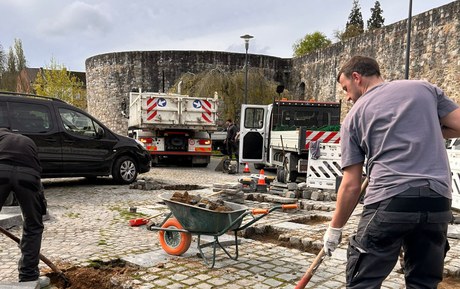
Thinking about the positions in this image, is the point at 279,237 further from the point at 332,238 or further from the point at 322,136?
the point at 322,136

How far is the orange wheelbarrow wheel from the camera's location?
15.0ft

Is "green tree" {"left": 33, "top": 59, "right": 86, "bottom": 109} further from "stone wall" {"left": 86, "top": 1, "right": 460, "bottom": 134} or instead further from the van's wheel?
the van's wheel

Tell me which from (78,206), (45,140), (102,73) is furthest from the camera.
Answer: (102,73)

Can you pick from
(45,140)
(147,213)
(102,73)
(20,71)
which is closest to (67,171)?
(45,140)

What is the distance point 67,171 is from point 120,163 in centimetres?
136

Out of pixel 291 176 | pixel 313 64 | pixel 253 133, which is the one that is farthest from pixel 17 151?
pixel 313 64

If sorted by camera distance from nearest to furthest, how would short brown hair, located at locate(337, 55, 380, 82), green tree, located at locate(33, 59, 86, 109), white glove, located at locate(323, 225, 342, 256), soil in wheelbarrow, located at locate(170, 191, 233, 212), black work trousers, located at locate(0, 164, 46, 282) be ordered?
short brown hair, located at locate(337, 55, 380, 82), white glove, located at locate(323, 225, 342, 256), black work trousers, located at locate(0, 164, 46, 282), soil in wheelbarrow, located at locate(170, 191, 233, 212), green tree, located at locate(33, 59, 86, 109)

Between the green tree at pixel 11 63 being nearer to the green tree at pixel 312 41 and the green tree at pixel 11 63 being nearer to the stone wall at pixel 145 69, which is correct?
the stone wall at pixel 145 69

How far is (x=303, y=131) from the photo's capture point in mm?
10359

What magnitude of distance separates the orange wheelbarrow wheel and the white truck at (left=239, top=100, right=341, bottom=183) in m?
6.71

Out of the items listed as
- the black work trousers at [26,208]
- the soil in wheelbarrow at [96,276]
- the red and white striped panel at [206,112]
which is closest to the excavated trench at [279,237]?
the soil in wheelbarrow at [96,276]

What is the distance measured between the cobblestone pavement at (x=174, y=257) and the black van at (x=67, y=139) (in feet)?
4.77

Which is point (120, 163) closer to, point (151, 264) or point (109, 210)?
point (109, 210)

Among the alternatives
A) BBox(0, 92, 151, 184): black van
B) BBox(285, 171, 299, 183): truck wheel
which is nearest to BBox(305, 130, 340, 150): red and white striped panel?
BBox(285, 171, 299, 183): truck wheel
